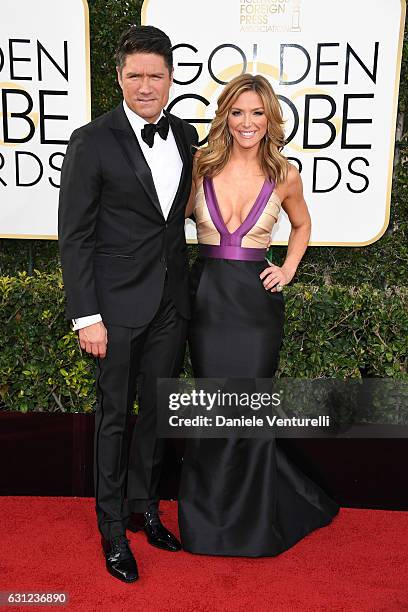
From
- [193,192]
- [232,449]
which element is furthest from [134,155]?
[232,449]

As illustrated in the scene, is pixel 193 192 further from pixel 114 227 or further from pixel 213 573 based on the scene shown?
pixel 213 573

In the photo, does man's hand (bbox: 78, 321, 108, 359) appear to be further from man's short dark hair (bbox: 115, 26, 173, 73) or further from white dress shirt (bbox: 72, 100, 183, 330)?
man's short dark hair (bbox: 115, 26, 173, 73)

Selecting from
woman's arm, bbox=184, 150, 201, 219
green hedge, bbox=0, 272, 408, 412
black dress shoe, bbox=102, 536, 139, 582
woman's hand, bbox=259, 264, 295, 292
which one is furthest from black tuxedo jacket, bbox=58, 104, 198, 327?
green hedge, bbox=0, 272, 408, 412

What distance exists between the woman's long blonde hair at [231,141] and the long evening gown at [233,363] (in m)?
0.07

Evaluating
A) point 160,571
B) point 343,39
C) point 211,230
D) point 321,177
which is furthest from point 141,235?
point 343,39

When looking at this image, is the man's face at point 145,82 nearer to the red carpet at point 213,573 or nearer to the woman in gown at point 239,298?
the woman in gown at point 239,298

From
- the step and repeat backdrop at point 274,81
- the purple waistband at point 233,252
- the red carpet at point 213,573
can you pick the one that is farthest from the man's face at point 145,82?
the red carpet at point 213,573

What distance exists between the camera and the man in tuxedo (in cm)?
238

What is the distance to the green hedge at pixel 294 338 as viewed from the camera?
352 cm

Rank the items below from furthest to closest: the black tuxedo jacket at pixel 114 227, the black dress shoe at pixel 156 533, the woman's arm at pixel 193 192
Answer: the black dress shoe at pixel 156 533 → the woman's arm at pixel 193 192 → the black tuxedo jacket at pixel 114 227

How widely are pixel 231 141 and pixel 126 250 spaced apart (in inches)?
28.2

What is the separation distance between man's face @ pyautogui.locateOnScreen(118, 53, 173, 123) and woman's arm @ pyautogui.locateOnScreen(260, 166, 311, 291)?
0.69 meters

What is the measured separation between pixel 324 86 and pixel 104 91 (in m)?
1.54

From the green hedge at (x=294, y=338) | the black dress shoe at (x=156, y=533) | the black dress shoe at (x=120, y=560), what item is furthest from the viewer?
Result: the green hedge at (x=294, y=338)
